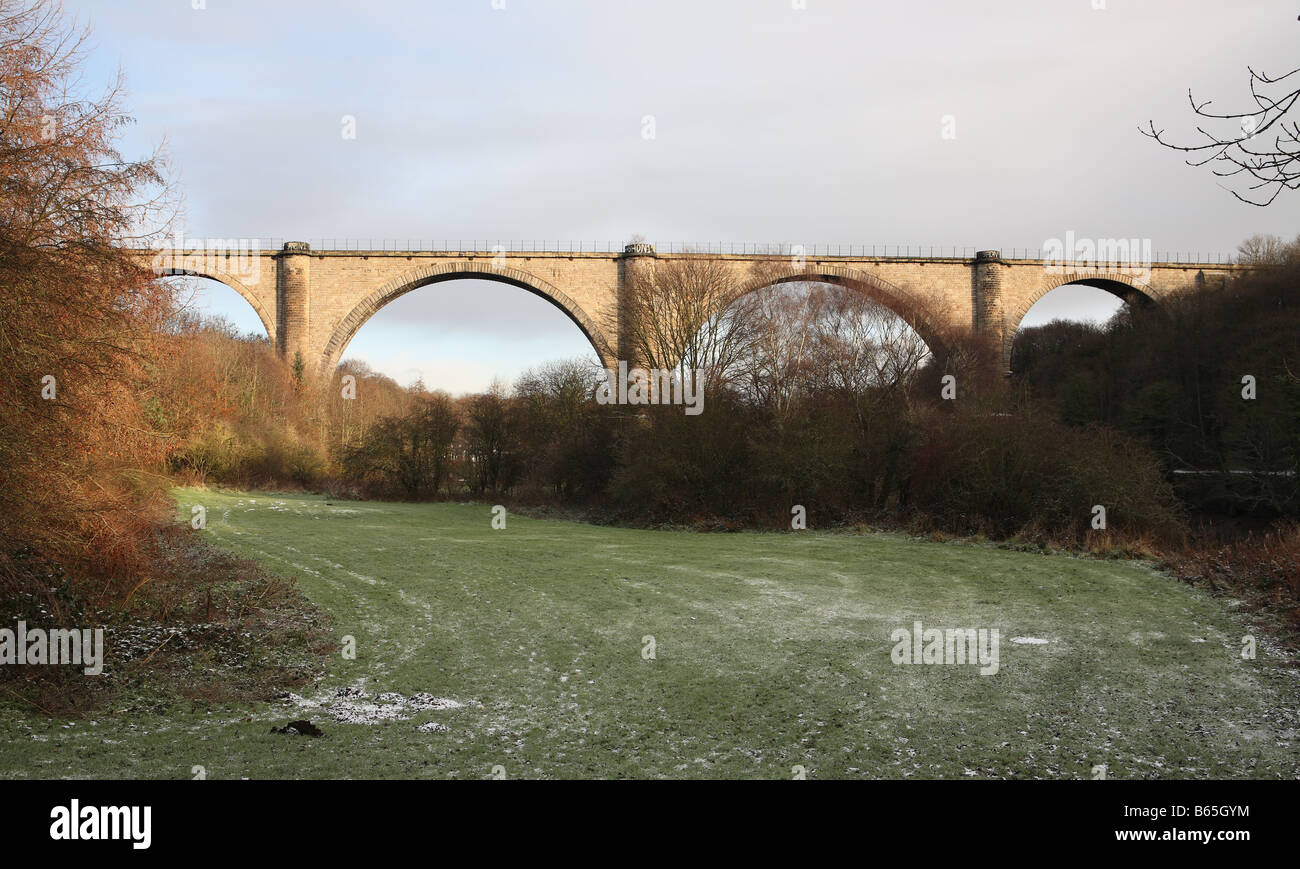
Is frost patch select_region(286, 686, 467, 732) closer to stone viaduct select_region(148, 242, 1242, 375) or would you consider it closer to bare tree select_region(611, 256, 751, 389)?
bare tree select_region(611, 256, 751, 389)

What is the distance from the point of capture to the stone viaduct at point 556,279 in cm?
3444

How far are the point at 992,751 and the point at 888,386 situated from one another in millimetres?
16113

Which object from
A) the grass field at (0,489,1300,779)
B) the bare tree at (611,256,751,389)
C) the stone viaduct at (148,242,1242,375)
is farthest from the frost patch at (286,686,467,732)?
the stone viaduct at (148,242,1242,375)

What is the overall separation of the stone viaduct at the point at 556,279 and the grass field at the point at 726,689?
83.5ft

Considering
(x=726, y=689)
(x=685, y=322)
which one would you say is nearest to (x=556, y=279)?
(x=685, y=322)

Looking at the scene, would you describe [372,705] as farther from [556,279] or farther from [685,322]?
[556,279]

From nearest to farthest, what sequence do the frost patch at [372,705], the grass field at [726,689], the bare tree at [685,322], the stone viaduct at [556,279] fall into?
the grass field at [726,689] → the frost patch at [372,705] → the bare tree at [685,322] → the stone viaduct at [556,279]

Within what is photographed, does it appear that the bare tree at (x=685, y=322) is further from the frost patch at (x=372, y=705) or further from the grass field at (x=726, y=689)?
the frost patch at (x=372, y=705)

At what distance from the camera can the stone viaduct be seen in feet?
113

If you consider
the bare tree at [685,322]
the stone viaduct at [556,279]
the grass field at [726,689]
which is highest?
the stone viaduct at [556,279]

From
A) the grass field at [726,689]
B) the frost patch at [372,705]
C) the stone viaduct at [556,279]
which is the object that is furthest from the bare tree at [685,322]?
the frost patch at [372,705]

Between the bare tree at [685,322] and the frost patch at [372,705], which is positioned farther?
the bare tree at [685,322]

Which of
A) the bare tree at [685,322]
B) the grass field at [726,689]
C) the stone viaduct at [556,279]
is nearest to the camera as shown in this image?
the grass field at [726,689]

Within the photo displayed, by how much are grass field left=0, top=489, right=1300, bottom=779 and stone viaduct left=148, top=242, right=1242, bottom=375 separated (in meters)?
25.5
